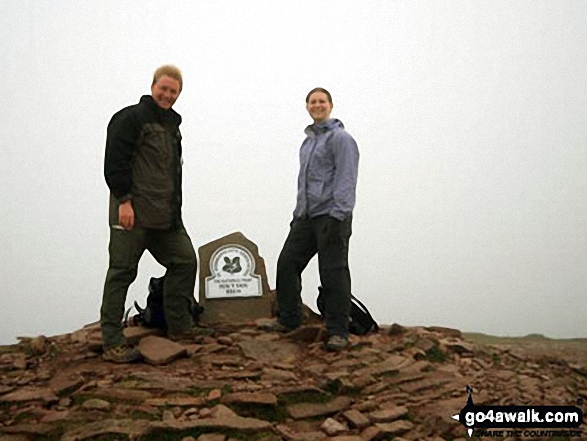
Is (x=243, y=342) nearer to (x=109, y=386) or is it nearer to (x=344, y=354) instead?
(x=344, y=354)

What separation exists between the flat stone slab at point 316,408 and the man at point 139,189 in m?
1.90

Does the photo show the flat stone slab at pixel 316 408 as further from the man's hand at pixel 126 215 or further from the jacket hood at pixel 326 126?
the jacket hood at pixel 326 126

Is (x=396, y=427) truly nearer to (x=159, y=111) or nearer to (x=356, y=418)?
(x=356, y=418)

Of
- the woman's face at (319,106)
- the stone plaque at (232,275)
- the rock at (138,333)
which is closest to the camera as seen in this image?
the rock at (138,333)

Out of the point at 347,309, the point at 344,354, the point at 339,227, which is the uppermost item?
the point at 339,227

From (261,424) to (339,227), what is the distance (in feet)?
8.01

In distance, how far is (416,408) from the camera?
487 cm

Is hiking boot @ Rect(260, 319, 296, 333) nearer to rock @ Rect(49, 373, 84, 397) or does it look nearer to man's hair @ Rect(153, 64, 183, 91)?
rock @ Rect(49, 373, 84, 397)

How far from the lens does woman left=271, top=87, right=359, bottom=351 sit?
606 centimetres

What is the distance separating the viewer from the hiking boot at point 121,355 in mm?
5602

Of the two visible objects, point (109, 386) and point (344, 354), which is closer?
point (109, 386)

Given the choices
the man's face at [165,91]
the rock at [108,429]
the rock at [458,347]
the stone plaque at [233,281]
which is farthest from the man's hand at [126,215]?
the rock at [458,347]

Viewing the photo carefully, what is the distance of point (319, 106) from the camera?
641 cm

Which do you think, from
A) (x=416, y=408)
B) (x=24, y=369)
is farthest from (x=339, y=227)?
(x=24, y=369)
